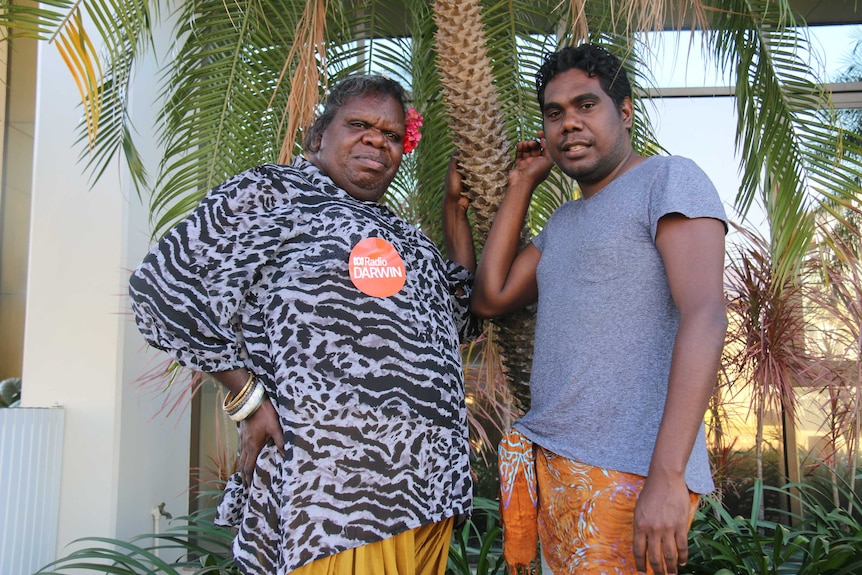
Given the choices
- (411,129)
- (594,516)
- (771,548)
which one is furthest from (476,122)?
(771,548)

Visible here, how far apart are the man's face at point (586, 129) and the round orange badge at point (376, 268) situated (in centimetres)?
50

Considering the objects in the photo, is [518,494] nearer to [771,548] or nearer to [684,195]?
[684,195]

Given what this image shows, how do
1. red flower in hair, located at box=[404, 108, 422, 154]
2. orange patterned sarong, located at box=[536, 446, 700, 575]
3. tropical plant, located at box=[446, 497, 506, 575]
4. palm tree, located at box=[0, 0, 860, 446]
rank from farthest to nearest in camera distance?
tropical plant, located at box=[446, 497, 506, 575] → palm tree, located at box=[0, 0, 860, 446] → red flower in hair, located at box=[404, 108, 422, 154] → orange patterned sarong, located at box=[536, 446, 700, 575]

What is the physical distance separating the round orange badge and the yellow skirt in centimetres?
59

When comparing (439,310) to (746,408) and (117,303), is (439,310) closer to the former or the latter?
(117,303)

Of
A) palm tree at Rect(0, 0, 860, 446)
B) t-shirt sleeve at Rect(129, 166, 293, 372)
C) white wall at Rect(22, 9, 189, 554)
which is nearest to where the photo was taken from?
t-shirt sleeve at Rect(129, 166, 293, 372)

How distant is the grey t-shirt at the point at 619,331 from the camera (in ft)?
5.42

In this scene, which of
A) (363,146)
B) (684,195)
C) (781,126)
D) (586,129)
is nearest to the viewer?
(684,195)

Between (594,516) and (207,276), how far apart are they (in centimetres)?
Result: 106

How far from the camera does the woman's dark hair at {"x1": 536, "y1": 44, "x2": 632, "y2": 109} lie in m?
1.88

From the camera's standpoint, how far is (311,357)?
5.76 ft

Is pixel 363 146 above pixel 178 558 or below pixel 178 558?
above

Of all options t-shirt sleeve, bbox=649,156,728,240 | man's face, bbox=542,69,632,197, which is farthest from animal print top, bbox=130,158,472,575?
t-shirt sleeve, bbox=649,156,728,240

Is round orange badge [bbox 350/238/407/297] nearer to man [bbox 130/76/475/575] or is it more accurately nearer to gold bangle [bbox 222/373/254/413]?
man [bbox 130/76/475/575]
